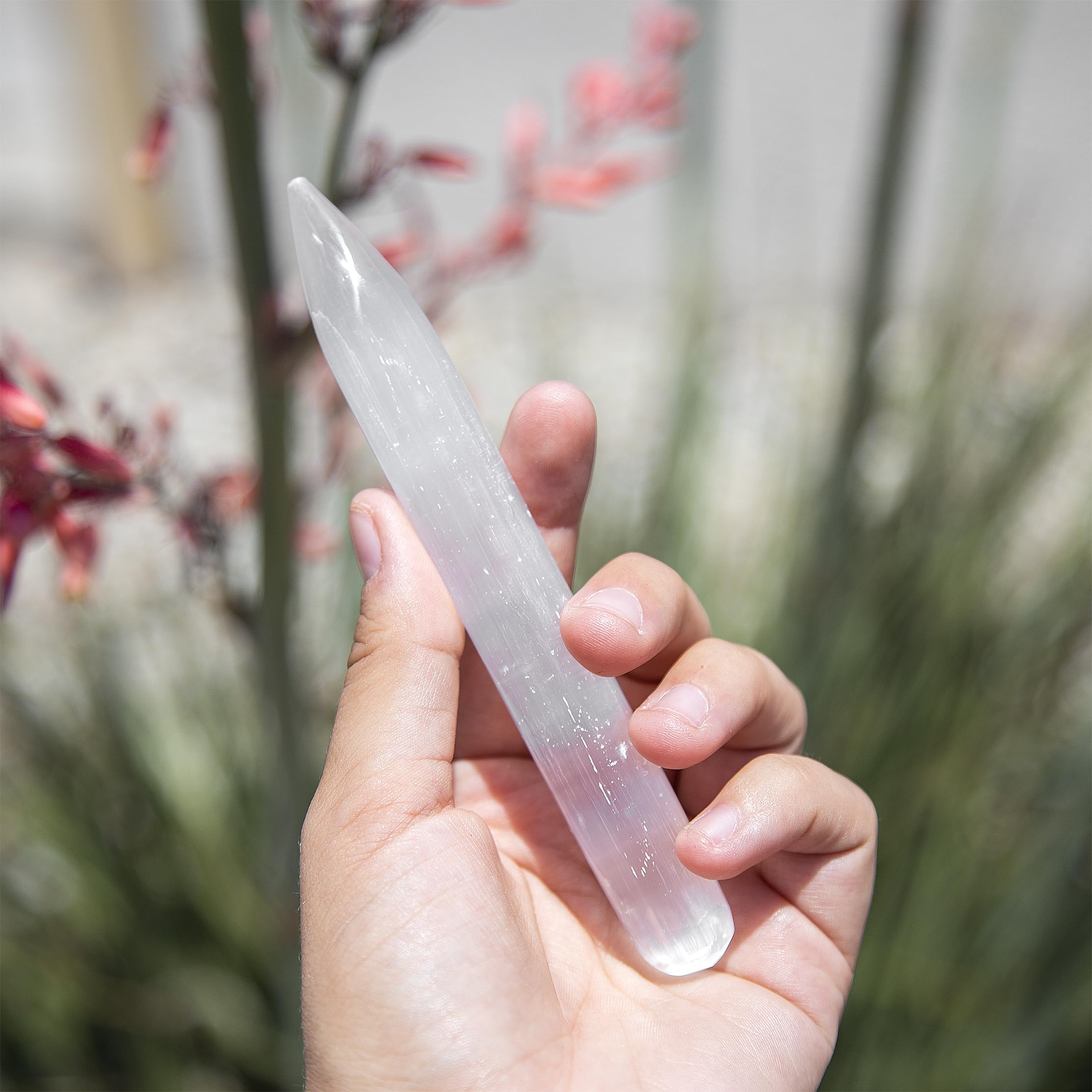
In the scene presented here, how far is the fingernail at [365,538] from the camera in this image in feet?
1.53

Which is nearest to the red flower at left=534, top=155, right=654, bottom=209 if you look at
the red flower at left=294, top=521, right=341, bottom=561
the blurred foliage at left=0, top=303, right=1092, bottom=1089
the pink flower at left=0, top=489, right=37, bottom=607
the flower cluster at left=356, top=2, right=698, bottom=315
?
the flower cluster at left=356, top=2, right=698, bottom=315

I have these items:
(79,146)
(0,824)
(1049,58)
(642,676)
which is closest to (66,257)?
(79,146)

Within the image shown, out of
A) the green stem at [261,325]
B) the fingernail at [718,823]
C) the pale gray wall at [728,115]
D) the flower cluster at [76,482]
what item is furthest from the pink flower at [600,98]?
the pale gray wall at [728,115]

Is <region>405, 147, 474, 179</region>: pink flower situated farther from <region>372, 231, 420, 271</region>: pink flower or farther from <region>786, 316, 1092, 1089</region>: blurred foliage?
<region>786, 316, 1092, 1089</region>: blurred foliage

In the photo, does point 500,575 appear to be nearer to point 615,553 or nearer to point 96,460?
point 96,460

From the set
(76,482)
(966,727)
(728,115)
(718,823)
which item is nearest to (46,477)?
(76,482)

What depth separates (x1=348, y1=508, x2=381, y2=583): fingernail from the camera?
1.53 feet

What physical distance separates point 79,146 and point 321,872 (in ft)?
9.88

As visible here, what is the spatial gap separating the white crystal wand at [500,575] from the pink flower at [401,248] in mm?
146

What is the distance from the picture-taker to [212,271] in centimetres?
302

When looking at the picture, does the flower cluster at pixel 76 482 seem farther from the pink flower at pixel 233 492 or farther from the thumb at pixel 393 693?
the thumb at pixel 393 693

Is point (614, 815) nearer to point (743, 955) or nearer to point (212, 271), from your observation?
point (743, 955)

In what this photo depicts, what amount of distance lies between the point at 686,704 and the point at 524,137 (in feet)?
1.40

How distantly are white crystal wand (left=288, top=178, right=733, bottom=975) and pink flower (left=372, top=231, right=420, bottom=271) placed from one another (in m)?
0.15
